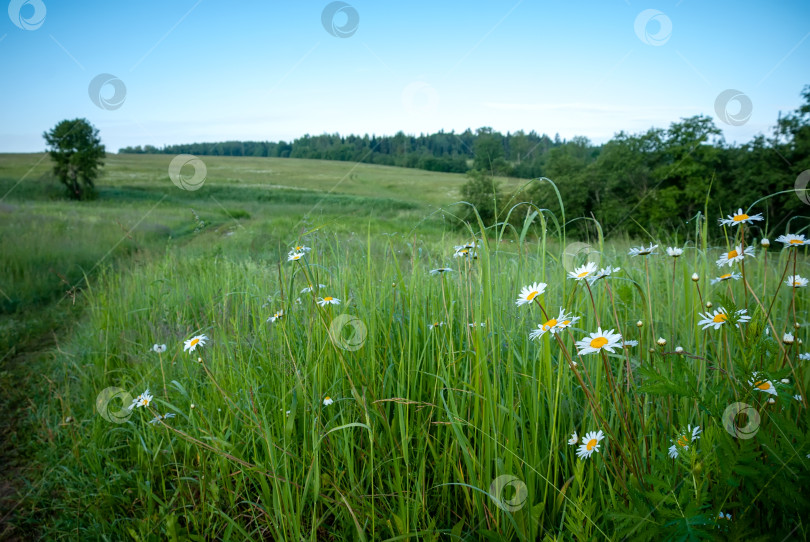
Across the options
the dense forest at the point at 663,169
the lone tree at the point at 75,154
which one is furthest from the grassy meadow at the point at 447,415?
the lone tree at the point at 75,154

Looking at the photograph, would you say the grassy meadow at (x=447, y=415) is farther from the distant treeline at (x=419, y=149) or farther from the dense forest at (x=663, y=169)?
the dense forest at (x=663, y=169)

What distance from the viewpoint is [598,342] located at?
974mm

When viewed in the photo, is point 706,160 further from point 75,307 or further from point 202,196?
point 202,196

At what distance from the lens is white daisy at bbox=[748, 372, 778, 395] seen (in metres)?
0.97

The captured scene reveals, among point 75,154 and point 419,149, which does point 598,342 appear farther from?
point 75,154

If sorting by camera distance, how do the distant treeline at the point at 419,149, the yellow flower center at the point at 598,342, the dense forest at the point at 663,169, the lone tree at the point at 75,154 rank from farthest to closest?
the lone tree at the point at 75,154 → the dense forest at the point at 663,169 → the distant treeline at the point at 419,149 → the yellow flower center at the point at 598,342

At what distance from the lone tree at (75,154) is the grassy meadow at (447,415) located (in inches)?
872

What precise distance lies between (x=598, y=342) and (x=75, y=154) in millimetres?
26903

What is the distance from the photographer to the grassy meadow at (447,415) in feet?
3.35

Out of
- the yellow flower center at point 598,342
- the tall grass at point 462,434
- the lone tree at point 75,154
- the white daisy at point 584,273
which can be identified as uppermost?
the lone tree at point 75,154

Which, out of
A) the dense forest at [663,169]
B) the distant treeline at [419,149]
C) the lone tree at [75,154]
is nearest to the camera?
the distant treeline at [419,149]

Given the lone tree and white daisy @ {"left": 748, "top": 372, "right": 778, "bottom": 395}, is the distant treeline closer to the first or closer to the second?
white daisy @ {"left": 748, "top": 372, "right": 778, "bottom": 395}

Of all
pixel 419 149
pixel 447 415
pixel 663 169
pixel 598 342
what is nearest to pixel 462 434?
pixel 447 415

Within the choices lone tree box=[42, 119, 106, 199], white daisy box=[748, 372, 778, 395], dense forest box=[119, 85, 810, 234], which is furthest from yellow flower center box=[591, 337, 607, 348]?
lone tree box=[42, 119, 106, 199]
